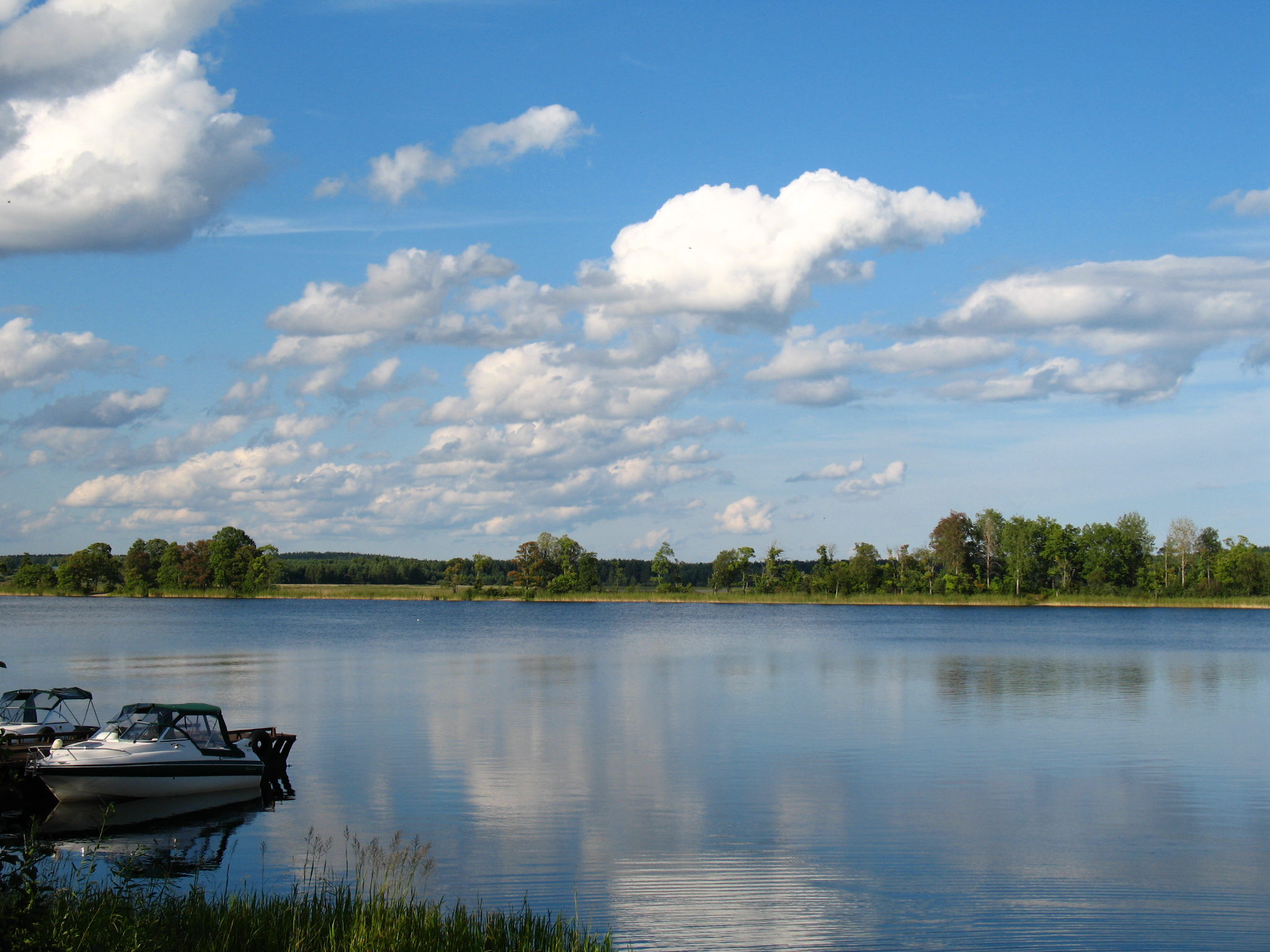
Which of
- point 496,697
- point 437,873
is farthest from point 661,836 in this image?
point 496,697

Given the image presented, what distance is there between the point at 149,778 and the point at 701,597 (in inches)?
5466

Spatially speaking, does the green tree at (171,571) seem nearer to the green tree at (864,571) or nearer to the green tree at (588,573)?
the green tree at (588,573)

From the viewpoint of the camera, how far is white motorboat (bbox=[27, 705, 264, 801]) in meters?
19.7

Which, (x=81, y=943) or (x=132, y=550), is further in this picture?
(x=132, y=550)

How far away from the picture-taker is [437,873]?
1531 cm

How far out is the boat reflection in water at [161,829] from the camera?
16.4 m

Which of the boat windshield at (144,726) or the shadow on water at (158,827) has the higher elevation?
the boat windshield at (144,726)

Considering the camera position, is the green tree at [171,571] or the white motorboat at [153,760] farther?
the green tree at [171,571]

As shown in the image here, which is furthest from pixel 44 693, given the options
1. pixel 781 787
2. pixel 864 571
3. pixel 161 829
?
pixel 864 571

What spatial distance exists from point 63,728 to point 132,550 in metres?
159

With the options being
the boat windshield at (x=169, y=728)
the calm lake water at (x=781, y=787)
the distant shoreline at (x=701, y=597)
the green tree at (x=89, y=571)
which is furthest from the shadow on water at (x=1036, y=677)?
→ the green tree at (x=89, y=571)

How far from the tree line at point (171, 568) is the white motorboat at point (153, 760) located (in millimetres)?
146109

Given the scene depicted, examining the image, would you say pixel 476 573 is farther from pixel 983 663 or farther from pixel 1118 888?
pixel 1118 888

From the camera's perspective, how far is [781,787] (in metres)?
21.9
